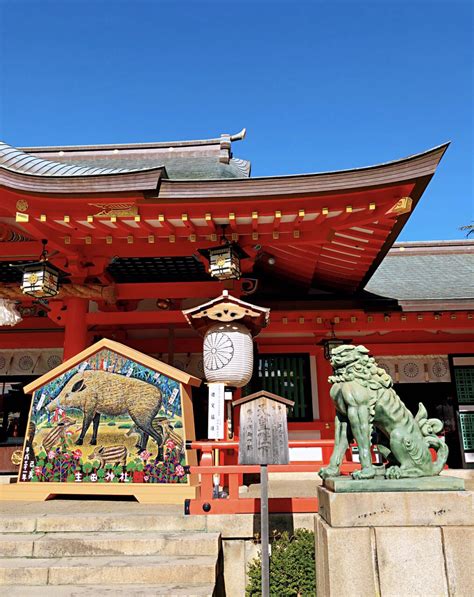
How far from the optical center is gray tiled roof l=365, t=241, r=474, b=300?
9914 mm

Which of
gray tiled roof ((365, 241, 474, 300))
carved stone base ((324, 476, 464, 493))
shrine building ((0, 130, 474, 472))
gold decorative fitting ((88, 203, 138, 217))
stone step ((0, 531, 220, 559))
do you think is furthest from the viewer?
gray tiled roof ((365, 241, 474, 300))

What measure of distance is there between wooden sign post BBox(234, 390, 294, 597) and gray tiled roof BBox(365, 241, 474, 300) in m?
5.43

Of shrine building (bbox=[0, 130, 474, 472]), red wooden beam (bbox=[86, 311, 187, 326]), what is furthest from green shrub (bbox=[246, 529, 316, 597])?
red wooden beam (bbox=[86, 311, 187, 326])

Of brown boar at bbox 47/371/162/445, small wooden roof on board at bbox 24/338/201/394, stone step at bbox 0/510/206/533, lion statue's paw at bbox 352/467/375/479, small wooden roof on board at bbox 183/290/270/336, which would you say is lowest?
stone step at bbox 0/510/206/533

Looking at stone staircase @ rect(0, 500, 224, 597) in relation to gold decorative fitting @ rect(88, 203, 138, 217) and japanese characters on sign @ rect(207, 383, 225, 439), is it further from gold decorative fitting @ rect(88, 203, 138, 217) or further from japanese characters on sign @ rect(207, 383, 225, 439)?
gold decorative fitting @ rect(88, 203, 138, 217)

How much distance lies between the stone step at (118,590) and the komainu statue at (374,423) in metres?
1.43

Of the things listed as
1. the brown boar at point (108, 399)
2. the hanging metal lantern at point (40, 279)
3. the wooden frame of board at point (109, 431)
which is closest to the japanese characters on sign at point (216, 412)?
the wooden frame of board at point (109, 431)

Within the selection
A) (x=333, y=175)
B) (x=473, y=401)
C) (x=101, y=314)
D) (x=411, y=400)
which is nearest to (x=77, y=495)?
(x=101, y=314)

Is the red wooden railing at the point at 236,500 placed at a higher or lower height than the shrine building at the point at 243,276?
lower

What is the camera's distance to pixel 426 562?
342 centimetres

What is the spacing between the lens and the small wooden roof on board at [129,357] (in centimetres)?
607

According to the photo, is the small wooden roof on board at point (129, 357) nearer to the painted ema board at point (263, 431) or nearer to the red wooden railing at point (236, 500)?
the red wooden railing at point (236, 500)

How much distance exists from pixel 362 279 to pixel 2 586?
7150mm

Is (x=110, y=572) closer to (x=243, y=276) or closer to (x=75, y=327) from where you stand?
(x=75, y=327)
